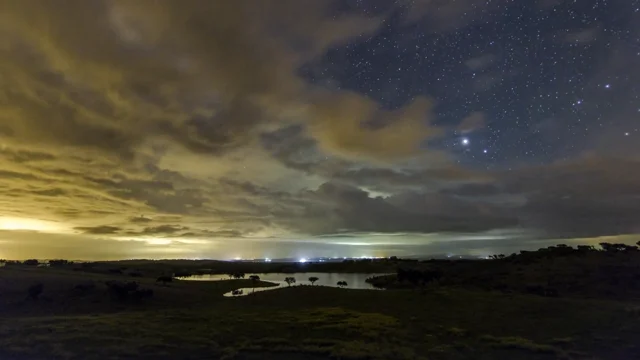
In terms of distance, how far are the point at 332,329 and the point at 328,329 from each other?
27 cm

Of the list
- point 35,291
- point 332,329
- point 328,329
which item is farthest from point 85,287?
point 332,329

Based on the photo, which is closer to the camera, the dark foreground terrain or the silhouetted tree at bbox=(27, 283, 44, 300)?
the dark foreground terrain

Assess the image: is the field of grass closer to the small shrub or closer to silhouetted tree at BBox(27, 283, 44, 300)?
silhouetted tree at BBox(27, 283, 44, 300)

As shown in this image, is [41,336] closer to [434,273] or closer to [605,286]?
[605,286]

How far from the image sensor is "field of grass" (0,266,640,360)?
22031mm

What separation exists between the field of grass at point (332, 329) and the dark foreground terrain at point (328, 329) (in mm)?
65

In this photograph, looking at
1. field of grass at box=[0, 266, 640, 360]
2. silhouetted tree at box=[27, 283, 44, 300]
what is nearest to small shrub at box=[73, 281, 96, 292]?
field of grass at box=[0, 266, 640, 360]

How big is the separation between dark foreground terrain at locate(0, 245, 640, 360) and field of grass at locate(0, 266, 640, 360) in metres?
0.07

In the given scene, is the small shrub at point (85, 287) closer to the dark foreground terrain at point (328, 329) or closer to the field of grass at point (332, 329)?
the dark foreground terrain at point (328, 329)

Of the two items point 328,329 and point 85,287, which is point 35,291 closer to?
point 85,287

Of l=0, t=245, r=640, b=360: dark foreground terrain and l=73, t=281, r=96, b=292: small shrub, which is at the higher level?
l=73, t=281, r=96, b=292: small shrub

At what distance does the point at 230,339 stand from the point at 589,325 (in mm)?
25003

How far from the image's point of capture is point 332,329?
28266 mm

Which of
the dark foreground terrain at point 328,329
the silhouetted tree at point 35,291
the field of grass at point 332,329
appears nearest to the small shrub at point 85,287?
the dark foreground terrain at point 328,329
